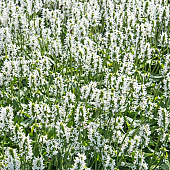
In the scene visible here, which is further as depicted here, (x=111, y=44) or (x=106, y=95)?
(x=111, y=44)

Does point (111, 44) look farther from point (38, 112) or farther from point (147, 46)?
point (38, 112)

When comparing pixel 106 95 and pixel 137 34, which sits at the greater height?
pixel 137 34

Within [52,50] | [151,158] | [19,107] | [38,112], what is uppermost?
[52,50]

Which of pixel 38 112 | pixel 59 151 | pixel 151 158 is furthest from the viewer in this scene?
pixel 151 158

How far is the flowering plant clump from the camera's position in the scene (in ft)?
14.2

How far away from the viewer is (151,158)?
4.92 metres

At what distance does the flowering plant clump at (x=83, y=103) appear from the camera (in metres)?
4.33

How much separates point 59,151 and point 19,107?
1.36 m

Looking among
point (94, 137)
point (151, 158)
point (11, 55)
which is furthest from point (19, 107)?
point (151, 158)

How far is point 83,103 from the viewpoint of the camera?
18.2 feet

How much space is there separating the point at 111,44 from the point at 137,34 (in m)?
0.57

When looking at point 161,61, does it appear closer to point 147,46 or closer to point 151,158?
point 147,46

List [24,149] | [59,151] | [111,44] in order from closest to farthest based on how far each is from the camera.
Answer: [24,149], [59,151], [111,44]

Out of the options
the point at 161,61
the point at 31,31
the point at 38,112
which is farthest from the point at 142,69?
the point at 38,112
